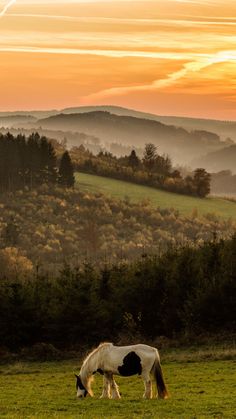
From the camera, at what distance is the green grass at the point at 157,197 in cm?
16638

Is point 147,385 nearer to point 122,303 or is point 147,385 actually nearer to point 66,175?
point 122,303

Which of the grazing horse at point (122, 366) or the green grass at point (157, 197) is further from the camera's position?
the green grass at point (157, 197)

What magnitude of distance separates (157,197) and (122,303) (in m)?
127

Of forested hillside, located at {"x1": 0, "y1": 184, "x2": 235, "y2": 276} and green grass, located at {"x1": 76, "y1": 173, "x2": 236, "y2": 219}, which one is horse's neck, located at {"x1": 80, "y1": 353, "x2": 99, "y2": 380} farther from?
green grass, located at {"x1": 76, "y1": 173, "x2": 236, "y2": 219}

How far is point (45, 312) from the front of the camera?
44.5 metres

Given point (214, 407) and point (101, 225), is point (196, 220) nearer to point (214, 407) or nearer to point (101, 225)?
point (101, 225)

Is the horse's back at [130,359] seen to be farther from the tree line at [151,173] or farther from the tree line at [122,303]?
the tree line at [151,173]

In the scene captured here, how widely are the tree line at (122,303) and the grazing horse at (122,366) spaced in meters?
19.7

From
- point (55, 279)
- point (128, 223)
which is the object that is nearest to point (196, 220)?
point (128, 223)

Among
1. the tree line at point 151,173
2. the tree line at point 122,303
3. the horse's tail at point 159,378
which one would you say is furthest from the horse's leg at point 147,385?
the tree line at point 151,173

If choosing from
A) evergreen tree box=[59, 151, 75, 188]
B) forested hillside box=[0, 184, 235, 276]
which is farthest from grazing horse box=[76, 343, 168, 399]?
evergreen tree box=[59, 151, 75, 188]

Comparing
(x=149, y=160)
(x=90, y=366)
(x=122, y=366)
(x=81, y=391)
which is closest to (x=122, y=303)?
(x=81, y=391)

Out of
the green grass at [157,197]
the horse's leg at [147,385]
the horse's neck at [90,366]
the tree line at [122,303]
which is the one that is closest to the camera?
the horse's leg at [147,385]

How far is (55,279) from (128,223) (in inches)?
4337
